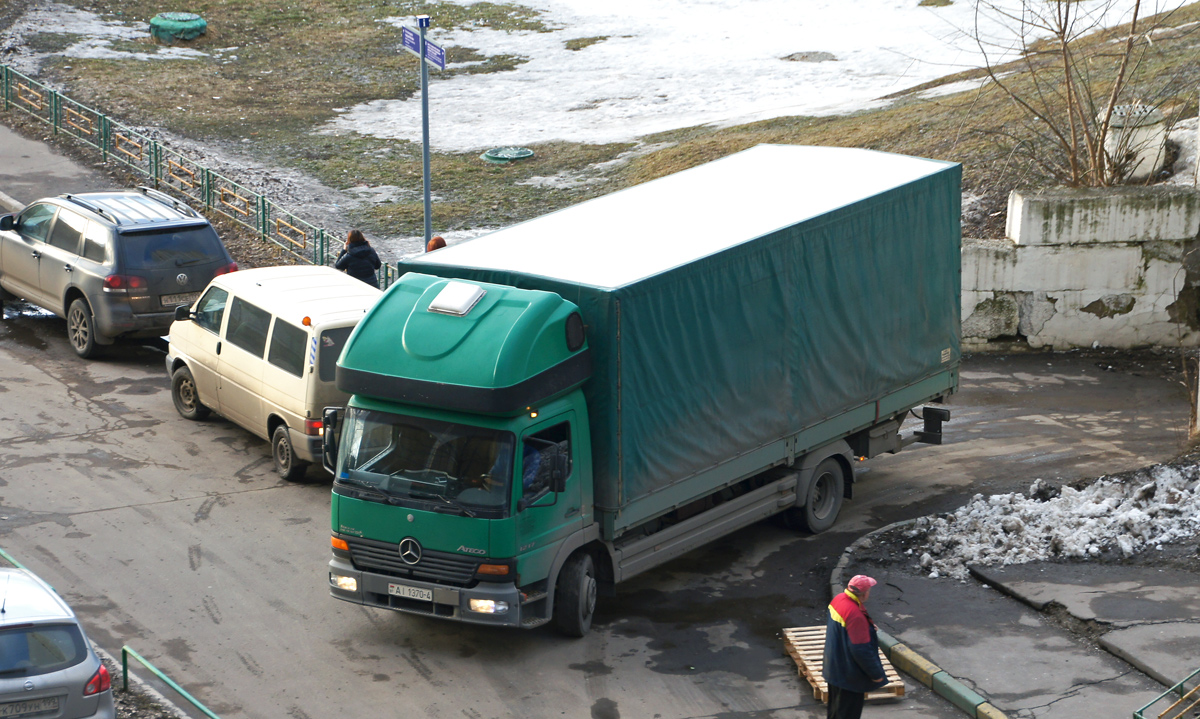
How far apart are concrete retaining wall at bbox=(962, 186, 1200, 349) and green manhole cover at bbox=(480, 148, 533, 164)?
12205mm

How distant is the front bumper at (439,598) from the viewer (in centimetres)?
966

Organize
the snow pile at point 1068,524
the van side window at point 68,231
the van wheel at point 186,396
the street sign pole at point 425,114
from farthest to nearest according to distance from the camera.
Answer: the van side window at point 68,231 < the street sign pole at point 425,114 < the van wheel at point 186,396 < the snow pile at point 1068,524

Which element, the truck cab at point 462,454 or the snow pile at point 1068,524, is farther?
the snow pile at point 1068,524

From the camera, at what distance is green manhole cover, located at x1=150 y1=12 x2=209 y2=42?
36.2 meters

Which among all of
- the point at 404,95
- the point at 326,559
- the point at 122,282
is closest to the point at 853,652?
the point at 326,559

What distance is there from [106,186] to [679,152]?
37.7 ft

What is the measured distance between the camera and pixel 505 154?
28375mm

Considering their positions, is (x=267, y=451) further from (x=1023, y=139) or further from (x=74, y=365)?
(x=1023, y=139)

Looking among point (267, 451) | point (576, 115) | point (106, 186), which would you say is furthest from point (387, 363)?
point (576, 115)

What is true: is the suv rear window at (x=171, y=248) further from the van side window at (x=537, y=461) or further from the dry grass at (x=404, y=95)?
the van side window at (x=537, y=461)

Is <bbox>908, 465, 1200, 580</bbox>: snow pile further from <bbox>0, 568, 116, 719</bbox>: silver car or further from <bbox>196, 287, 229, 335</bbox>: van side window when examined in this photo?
<bbox>196, 287, 229, 335</bbox>: van side window

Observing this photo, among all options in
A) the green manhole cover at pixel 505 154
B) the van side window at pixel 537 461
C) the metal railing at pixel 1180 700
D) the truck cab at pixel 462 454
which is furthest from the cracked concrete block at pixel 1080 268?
the green manhole cover at pixel 505 154

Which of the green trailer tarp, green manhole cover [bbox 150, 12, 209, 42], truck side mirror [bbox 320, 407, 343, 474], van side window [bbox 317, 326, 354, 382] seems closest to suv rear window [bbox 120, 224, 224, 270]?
van side window [bbox 317, 326, 354, 382]

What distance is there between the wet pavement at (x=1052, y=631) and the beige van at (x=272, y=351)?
19.0ft
